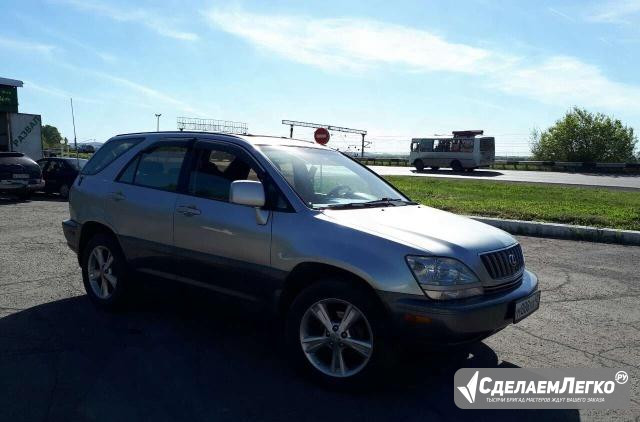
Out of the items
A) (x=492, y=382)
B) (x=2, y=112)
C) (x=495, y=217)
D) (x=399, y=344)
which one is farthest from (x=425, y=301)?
(x=2, y=112)

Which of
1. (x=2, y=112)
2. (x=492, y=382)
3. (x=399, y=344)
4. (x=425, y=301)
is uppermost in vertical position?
(x=2, y=112)

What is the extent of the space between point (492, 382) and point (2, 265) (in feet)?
20.6

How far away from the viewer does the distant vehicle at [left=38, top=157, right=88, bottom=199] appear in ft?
55.9

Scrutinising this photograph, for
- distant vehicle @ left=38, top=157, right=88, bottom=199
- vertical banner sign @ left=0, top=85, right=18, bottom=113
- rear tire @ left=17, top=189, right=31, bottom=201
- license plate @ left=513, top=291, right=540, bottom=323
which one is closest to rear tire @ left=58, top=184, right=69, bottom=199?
distant vehicle @ left=38, top=157, right=88, bottom=199

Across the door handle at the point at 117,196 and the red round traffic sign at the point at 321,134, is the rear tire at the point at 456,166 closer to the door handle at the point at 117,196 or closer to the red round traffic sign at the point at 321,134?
the red round traffic sign at the point at 321,134

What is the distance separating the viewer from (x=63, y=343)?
417cm

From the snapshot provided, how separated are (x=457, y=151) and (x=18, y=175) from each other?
29081 millimetres

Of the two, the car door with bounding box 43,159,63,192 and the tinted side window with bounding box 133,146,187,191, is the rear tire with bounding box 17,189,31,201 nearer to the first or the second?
the car door with bounding box 43,159,63,192

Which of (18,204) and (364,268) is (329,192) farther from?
(18,204)

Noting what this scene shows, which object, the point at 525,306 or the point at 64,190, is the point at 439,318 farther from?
the point at 64,190

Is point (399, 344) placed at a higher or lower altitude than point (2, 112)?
lower

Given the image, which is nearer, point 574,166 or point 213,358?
point 213,358

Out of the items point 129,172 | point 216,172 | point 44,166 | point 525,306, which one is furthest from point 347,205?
point 44,166

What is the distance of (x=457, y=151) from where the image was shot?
37.4m
